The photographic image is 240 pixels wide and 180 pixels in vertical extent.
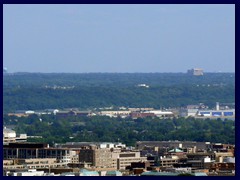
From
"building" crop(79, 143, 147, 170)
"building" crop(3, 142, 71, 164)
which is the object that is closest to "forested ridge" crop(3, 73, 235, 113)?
"building" crop(3, 142, 71, 164)

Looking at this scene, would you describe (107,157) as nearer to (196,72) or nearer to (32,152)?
(32,152)

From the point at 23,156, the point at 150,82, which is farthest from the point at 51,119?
the point at 150,82

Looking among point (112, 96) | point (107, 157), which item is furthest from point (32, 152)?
point (112, 96)

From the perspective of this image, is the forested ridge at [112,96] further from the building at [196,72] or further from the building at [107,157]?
the building at [107,157]

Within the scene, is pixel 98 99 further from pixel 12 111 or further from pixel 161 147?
pixel 161 147

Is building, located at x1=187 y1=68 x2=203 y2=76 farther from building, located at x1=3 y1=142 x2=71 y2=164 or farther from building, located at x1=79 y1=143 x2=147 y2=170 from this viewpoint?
building, located at x1=79 y1=143 x2=147 y2=170

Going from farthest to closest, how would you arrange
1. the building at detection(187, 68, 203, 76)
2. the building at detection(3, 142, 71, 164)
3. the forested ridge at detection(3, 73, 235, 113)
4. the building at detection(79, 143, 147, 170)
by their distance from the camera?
the building at detection(187, 68, 203, 76) → the forested ridge at detection(3, 73, 235, 113) → the building at detection(3, 142, 71, 164) → the building at detection(79, 143, 147, 170)

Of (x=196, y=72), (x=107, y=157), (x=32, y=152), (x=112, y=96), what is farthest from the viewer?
(x=196, y=72)

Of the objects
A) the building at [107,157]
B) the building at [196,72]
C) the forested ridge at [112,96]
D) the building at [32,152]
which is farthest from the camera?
the building at [196,72]

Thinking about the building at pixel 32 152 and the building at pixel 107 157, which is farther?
the building at pixel 32 152

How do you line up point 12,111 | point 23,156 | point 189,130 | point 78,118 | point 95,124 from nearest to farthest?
point 23,156 < point 189,130 < point 95,124 < point 78,118 < point 12,111

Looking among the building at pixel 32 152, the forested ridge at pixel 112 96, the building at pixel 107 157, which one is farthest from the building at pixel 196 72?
the building at pixel 107 157
